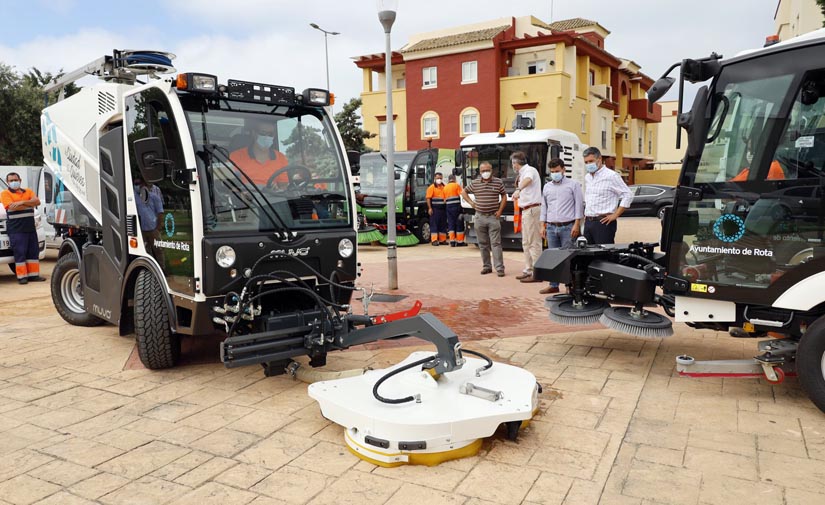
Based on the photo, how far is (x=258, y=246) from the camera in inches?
186

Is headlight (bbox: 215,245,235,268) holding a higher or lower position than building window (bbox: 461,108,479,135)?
lower

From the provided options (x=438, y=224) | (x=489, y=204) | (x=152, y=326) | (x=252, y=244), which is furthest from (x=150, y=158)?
(x=438, y=224)

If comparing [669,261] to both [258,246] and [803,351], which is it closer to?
[803,351]

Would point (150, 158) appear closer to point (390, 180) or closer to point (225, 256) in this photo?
point (225, 256)

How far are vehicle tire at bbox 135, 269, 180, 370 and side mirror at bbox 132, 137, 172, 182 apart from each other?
38.3 inches

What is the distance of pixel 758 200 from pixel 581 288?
1.77 m

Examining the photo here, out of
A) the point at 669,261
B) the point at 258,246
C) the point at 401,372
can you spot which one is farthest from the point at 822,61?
the point at 258,246

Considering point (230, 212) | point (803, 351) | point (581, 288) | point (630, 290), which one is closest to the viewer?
point (803, 351)

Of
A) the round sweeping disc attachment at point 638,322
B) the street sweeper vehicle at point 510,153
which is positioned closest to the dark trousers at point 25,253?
the street sweeper vehicle at point 510,153

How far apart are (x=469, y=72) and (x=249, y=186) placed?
2895cm

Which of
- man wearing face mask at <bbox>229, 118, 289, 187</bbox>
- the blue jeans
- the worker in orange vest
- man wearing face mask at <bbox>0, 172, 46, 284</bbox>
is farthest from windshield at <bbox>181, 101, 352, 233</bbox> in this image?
the worker in orange vest

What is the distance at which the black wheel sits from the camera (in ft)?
23.4

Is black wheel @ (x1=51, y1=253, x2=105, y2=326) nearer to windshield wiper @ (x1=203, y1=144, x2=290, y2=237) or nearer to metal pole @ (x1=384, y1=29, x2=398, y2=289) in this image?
windshield wiper @ (x1=203, y1=144, x2=290, y2=237)

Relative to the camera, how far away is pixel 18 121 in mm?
25000
